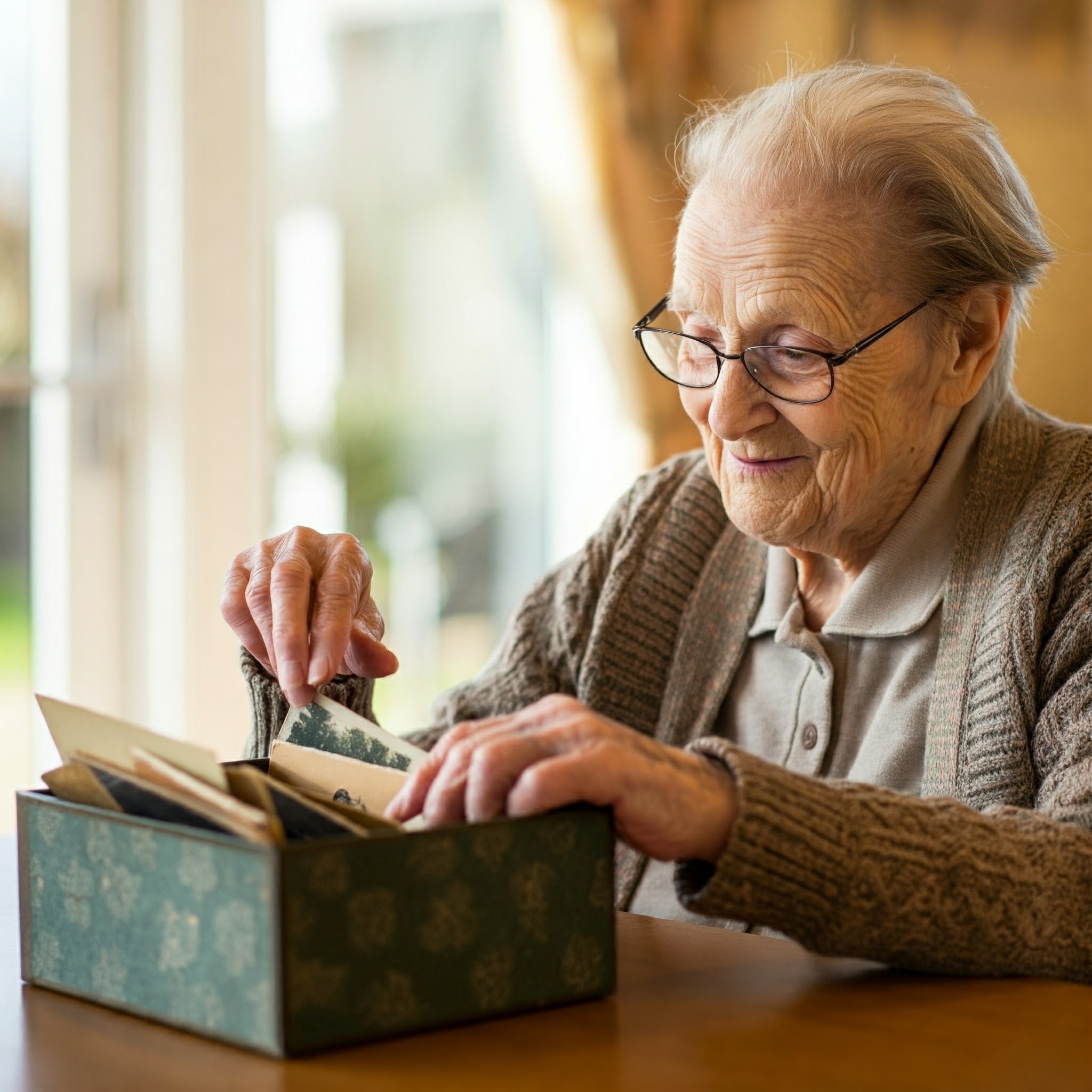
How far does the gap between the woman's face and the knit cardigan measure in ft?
0.30

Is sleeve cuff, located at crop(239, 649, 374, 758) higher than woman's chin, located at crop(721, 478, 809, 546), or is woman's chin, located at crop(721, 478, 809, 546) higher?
woman's chin, located at crop(721, 478, 809, 546)

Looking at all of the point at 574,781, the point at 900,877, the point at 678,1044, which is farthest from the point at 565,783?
the point at 900,877

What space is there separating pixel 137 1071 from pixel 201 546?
240cm

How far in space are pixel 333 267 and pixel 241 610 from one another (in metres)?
2.39

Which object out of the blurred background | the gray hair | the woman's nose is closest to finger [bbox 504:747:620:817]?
the woman's nose

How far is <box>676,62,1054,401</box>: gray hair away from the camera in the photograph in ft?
4.33

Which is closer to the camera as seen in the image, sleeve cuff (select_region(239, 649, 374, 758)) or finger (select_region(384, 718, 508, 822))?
finger (select_region(384, 718, 508, 822))

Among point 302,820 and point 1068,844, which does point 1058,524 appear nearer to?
point 1068,844

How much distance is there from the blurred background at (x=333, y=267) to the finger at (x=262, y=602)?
1.77 meters

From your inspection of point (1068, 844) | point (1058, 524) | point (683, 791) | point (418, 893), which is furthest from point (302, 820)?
point (1058, 524)

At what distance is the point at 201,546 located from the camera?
3074 mm

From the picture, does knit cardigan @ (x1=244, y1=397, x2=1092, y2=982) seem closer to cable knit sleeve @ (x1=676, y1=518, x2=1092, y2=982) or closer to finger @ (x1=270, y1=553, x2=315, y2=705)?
cable knit sleeve @ (x1=676, y1=518, x2=1092, y2=982)

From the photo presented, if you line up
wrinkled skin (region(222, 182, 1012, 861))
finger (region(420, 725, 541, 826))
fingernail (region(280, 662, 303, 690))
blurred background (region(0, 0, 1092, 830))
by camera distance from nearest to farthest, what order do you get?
finger (region(420, 725, 541, 826))
fingernail (region(280, 662, 303, 690))
wrinkled skin (region(222, 182, 1012, 861))
blurred background (region(0, 0, 1092, 830))

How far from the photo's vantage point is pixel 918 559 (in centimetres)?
140
